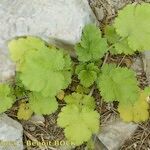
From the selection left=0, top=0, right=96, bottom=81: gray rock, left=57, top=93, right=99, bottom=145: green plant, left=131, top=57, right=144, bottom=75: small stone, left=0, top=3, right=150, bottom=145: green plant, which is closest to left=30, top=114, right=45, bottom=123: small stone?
left=0, top=3, right=150, bottom=145: green plant

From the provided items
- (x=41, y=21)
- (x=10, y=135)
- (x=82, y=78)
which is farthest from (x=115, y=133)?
(x=41, y=21)

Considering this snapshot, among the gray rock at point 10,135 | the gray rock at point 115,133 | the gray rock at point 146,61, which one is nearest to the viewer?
the gray rock at point 10,135

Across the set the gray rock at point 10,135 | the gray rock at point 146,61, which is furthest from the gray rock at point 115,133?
the gray rock at point 10,135

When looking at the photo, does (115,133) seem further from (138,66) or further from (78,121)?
(138,66)

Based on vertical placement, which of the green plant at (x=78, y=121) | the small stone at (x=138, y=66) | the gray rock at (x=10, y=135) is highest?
the small stone at (x=138, y=66)

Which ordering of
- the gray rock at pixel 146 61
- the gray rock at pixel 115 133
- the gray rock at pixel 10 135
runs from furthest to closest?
the gray rock at pixel 146 61 → the gray rock at pixel 115 133 → the gray rock at pixel 10 135

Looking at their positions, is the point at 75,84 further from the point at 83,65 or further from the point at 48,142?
the point at 48,142

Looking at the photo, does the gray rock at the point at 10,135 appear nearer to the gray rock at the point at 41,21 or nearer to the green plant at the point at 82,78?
the green plant at the point at 82,78
